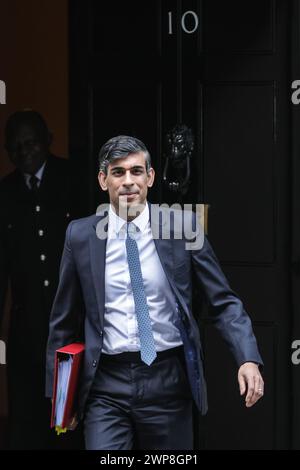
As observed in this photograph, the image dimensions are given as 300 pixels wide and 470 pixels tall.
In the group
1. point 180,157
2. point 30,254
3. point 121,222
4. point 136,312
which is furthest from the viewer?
point 30,254

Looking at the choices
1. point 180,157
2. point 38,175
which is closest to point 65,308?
point 180,157

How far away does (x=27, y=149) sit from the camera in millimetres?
4832

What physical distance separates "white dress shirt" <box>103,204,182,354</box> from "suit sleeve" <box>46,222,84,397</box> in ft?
0.53

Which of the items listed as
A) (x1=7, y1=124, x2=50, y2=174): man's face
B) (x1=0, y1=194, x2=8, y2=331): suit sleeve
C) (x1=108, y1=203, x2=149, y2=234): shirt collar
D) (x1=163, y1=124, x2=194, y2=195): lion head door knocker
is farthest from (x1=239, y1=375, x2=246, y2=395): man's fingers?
(x1=7, y1=124, x2=50, y2=174): man's face

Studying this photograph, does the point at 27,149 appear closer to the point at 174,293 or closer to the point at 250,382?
the point at 174,293

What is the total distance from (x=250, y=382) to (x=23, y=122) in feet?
7.20

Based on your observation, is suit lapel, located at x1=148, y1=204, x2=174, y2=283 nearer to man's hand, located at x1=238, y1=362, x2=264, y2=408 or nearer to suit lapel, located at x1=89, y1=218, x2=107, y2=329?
suit lapel, located at x1=89, y1=218, x2=107, y2=329

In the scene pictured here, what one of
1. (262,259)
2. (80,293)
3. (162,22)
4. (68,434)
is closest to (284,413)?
(262,259)

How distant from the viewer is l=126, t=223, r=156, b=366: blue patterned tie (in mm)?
3408

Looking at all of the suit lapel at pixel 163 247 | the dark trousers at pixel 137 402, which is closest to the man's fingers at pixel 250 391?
the dark trousers at pixel 137 402

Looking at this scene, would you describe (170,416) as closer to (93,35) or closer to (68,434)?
(68,434)

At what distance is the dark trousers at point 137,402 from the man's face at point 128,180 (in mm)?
611

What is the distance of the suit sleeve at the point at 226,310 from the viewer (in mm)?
3375

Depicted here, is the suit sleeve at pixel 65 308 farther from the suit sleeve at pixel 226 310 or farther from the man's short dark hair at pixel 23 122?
the man's short dark hair at pixel 23 122
